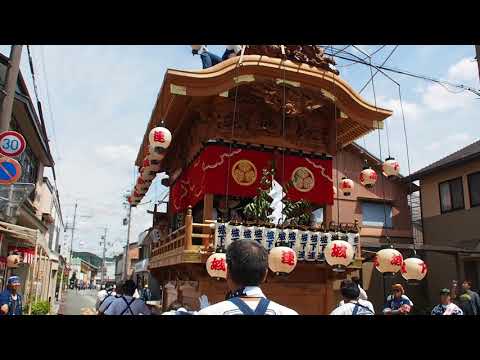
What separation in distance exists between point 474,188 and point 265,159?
30.5ft

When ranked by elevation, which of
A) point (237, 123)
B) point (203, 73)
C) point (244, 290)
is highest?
point (203, 73)

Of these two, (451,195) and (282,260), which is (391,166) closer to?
(282,260)

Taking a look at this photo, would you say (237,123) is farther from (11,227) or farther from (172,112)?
(11,227)

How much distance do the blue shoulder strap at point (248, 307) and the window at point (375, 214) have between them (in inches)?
671

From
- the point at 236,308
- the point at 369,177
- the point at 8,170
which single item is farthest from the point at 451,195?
the point at 236,308

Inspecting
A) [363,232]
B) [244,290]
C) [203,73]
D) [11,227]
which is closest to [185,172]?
[203,73]

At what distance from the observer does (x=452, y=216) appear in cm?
1603

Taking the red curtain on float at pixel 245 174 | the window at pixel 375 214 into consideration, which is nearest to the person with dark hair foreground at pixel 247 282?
the red curtain on float at pixel 245 174

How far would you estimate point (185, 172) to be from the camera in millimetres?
12586

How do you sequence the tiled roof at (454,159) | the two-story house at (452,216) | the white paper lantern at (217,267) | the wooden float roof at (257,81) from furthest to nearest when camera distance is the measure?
the tiled roof at (454,159) < the two-story house at (452,216) < the wooden float roof at (257,81) < the white paper lantern at (217,267)

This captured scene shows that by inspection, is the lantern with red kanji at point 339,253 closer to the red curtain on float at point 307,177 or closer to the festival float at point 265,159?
the festival float at point 265,159

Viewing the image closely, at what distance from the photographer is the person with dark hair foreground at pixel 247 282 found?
6.72 feet
